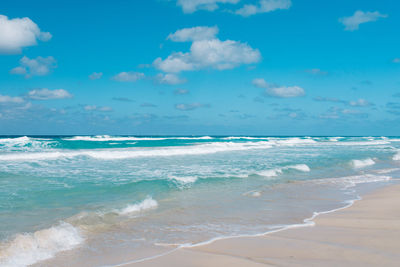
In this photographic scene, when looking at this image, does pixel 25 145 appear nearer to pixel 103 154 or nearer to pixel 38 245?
pixel 103 154

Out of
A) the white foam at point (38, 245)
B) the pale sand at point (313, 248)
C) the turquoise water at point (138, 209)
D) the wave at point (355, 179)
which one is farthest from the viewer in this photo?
the wave at point (355, 179)

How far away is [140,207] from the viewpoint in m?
7.26

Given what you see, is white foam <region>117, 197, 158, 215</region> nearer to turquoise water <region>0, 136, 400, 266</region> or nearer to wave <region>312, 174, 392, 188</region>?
turquoise water <region>0, 136, 400, 266</region>

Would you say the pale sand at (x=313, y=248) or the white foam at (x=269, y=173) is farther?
the white foam at (x=269, y=173)

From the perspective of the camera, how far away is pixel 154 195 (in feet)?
28.6

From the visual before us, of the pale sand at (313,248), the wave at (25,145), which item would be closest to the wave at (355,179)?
the pale sand at (313,248)

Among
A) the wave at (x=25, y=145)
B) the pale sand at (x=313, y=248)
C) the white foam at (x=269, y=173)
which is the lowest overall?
the pale sand at (x=313, y=248)

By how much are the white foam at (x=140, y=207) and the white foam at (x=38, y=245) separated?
1644 mm

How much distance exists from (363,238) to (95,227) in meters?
4.30

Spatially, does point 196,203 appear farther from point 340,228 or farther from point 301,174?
point 301,174

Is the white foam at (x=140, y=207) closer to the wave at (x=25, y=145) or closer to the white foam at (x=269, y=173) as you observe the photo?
the white foam at (x=269, y=173)

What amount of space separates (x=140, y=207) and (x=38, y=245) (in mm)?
2813

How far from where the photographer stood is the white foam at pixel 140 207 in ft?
22.7

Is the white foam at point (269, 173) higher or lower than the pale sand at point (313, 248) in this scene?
higher
